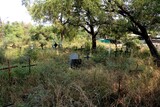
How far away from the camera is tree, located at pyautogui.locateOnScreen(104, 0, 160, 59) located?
42.3 ft

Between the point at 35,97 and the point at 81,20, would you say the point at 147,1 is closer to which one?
the point at 81,20

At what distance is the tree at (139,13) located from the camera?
507 inches

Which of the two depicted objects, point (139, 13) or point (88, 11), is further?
point (88, 11)

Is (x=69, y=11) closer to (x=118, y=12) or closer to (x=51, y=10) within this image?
(x=51, y=10)

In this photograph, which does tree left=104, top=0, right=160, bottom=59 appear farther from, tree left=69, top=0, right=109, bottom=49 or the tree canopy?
tree left=69, top=0, right=109, bottom=49

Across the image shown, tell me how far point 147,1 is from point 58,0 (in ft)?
15.0

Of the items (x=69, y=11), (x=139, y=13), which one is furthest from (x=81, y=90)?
(x=69, y=11)

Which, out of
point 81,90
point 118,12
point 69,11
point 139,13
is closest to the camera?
point 81,90

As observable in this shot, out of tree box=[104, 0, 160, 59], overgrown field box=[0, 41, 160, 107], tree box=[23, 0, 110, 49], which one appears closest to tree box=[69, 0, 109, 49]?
tree box=[23, 0, 110, 49]

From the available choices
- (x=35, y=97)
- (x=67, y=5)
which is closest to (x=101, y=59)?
(x=67, y=5)

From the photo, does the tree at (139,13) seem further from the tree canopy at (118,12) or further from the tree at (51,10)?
the tree at (51,10)

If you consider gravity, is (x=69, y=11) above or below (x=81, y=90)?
above

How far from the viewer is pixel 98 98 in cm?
612

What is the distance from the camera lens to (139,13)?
13.4 metres
